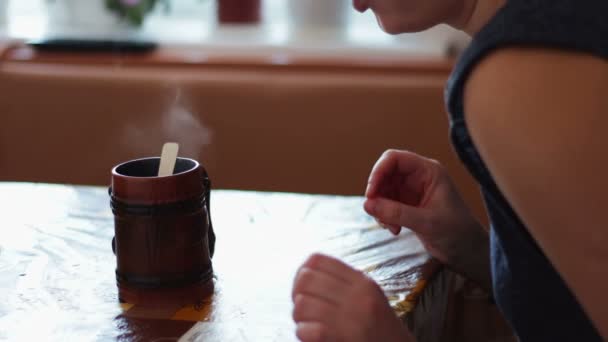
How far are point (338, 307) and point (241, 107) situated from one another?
1449 millimetres

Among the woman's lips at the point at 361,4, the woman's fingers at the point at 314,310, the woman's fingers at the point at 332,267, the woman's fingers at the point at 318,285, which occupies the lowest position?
the woman's fingers at the point at 314,310

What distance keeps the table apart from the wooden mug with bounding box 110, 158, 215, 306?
25mm

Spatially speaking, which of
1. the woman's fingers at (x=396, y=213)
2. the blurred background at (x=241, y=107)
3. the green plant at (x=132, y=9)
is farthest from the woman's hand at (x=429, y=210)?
the green plant at (x=132, y=9)

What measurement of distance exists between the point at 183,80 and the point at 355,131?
1.59 ft

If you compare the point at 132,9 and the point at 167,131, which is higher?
the point at 132,9

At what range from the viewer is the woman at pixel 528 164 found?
0.73 meters

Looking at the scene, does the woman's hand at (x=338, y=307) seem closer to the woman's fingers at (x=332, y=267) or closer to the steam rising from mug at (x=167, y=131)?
the woman's fingers at (x=332, y=267)

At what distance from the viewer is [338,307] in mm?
878

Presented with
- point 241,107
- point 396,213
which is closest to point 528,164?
point 396,213

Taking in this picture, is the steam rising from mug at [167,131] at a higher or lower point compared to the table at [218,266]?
lower

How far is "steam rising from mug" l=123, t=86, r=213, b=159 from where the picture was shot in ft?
7.07

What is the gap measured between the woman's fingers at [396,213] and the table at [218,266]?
5cm

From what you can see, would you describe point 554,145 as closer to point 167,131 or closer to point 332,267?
point 332,267

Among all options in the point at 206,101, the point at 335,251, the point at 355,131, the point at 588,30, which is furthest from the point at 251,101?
the point at 588,30
